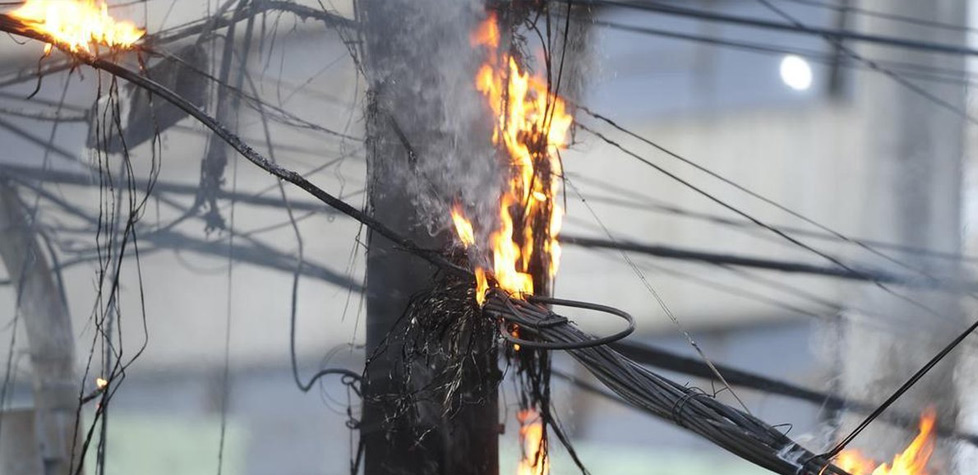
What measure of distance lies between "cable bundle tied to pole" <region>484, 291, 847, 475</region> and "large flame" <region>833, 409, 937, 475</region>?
169 centimetres

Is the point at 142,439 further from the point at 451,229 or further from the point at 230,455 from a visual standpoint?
the point at 451,229

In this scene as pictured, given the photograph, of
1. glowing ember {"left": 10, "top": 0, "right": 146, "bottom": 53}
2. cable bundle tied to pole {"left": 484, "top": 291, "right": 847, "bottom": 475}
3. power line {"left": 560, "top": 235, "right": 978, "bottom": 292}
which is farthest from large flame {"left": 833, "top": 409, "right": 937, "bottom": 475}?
glowing ember {"left": 10, "top": 0, "right": 146, "bottom": 53}

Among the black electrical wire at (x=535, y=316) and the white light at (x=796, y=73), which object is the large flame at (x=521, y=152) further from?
the white light at (x=796, y=73)

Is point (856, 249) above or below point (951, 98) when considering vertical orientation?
below

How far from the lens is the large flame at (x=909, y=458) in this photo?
15.6ft

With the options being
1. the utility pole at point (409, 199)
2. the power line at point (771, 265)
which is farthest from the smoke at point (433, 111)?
the power line at point (771, 265)

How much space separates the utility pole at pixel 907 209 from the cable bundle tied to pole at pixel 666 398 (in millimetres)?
2406

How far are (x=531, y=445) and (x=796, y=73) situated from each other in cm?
532

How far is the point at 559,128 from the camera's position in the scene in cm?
521

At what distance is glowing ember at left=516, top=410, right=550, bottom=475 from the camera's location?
5.01 m

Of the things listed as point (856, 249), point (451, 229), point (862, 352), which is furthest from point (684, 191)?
point (451, 229)

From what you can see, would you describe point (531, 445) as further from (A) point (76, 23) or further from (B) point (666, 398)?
(A) point (76, 23)

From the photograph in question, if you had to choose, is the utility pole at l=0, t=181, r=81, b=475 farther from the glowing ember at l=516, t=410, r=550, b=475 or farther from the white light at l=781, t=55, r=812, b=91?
the white light at l=781, t=55, r=812, b=91

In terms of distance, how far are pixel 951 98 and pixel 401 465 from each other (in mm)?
4867
